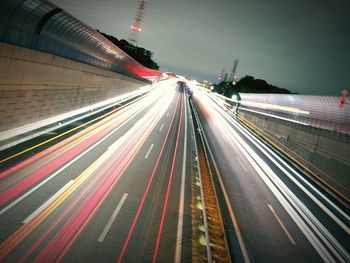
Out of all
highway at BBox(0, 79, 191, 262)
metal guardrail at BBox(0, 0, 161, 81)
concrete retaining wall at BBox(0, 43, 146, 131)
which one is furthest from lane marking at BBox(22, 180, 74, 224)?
metal guardrail at BBox(0, 0, 161, 81)

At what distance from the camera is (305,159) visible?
1004 inches

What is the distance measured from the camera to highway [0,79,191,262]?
8.12m

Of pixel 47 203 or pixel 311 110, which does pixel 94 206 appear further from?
pixel 311 110

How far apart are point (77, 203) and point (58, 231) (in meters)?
2.04

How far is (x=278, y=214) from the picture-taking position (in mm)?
14109

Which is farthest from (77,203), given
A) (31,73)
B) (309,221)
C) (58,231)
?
(309,221)

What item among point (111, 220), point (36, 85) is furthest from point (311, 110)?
point (36, 85)

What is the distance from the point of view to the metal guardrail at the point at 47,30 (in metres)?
13.6

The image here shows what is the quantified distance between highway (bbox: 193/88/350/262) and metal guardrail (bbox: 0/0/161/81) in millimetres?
15385

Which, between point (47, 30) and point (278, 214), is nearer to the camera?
point (278, 214)

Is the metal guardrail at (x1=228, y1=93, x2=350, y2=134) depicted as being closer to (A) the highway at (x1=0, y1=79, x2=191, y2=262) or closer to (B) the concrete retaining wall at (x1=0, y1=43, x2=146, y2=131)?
(A) the highway at (x1=0, y1=79, x2=191, y2=262)

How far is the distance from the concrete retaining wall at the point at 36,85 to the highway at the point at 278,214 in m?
14.1

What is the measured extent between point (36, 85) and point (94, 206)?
10.6 metres

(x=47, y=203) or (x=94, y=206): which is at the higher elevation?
(x=94, y=206)
